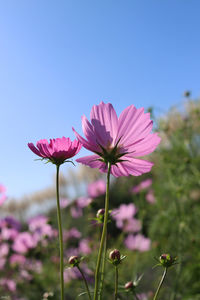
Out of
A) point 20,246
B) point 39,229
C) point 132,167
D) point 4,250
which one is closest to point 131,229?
point 39,229

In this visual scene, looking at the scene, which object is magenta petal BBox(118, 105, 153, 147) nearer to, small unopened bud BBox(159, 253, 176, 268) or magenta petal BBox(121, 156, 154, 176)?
magenta petal BBox(121, 156, 154, 176)

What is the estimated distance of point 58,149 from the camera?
48 centimetres

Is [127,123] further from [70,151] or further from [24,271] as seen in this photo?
[24,271]

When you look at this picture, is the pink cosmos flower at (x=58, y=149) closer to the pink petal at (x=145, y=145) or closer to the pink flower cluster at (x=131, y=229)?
the pink petal at (x=145, y=145)

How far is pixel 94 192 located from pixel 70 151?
150 cm

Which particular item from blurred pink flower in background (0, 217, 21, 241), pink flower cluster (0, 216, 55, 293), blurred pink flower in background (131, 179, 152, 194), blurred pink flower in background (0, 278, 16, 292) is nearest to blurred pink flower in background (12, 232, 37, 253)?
pink flower cluster (0, 216, 55, 293)

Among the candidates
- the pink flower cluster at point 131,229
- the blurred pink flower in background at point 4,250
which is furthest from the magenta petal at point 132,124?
the blurred pink flower in background at point 4,250

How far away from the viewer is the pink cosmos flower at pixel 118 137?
498mm

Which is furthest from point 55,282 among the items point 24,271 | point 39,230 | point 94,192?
point 94,192

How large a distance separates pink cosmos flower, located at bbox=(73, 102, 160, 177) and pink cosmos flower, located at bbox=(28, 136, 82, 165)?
0.07 ft

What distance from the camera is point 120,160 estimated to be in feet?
1.67

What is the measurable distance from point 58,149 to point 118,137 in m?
0.10

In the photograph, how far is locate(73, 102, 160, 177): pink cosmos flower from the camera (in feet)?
1.63

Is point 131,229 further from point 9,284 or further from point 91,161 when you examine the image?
point 91,161
